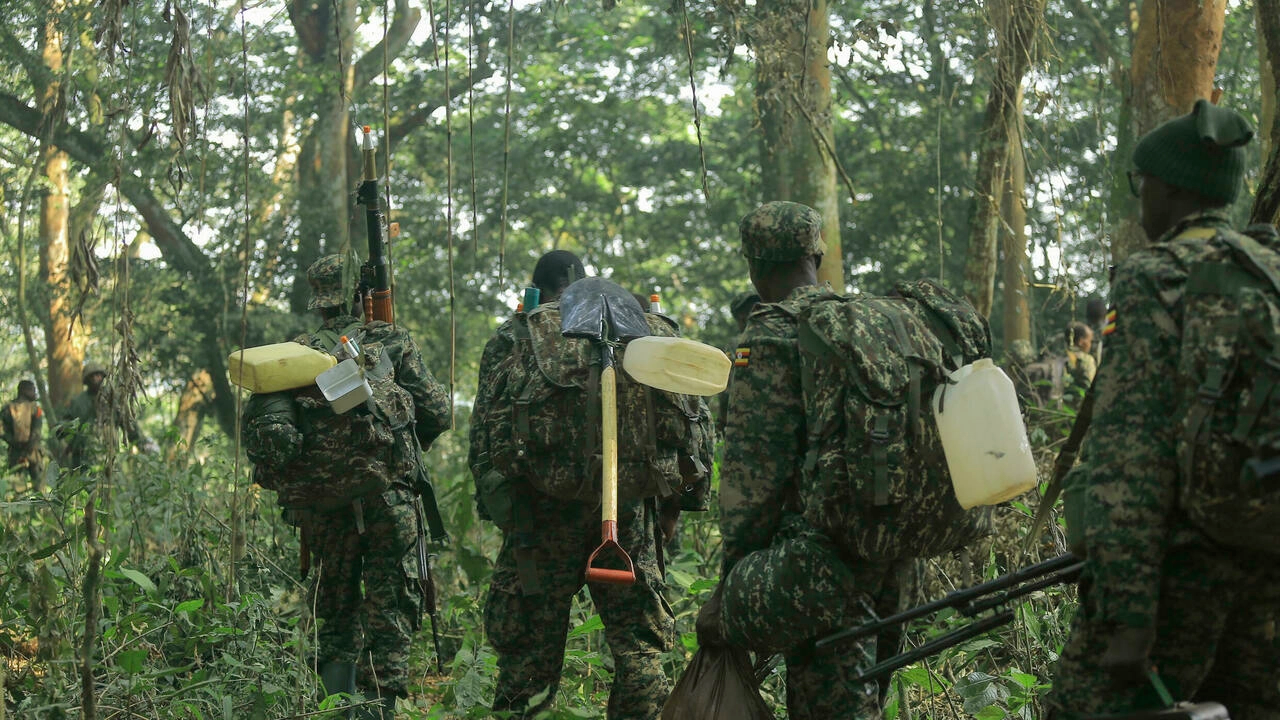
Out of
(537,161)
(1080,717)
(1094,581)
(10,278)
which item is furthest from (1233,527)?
(537,161)

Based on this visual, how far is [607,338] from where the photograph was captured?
4.48 metres

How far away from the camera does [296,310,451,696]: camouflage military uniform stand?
546 cm

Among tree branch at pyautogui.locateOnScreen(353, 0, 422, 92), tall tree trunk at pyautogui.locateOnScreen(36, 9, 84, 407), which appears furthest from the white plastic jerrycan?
tree branch at pyautogui.locateOnScreen(353, 0, 422, 92)

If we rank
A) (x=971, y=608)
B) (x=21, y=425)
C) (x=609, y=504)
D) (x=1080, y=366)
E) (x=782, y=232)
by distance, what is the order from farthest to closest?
(x=21, y=425) < (x=1080, y=366) < (x=609, y=504) < (x=782, y=232) < (x=971, y=608)

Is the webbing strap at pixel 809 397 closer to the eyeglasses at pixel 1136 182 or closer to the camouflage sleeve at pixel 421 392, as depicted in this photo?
the eyeglasses at pixel 1136 182

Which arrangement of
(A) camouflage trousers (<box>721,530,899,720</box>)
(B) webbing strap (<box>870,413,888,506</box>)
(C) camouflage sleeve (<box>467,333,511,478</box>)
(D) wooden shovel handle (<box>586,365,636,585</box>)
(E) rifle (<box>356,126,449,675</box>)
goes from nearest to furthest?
1. (B) webbing strap (<box>870,413,888,506</box>)
2. (A) camouflage trousers (<box>721,530,899,720</box>)
3. (D) wooden shovel handle (<box>586,365,636,585</box>)
4. (C) camouflage sleeve (<box>467,333,511,478</box>)
5. (E) rifle (<box>356,126,449,675</box>)

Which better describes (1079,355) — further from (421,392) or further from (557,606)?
(557,606)

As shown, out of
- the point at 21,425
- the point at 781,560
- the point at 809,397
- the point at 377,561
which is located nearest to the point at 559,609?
the point at 377,561

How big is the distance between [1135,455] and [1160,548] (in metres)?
0.19

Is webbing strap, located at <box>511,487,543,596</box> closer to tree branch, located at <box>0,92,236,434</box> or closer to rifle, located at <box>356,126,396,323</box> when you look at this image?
rifle, located at <box>356,126,396,323</box>

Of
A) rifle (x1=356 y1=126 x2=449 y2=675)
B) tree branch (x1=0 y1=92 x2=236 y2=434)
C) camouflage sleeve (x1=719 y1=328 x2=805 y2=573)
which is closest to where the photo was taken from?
camouflage sleeve (x1=719 y1=328 x2=805 y2=573)

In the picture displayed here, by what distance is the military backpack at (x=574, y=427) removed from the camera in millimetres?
4457

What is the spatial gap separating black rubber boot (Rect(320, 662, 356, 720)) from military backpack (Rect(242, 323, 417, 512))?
0.72 metres

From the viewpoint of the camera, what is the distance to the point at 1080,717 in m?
2.56
